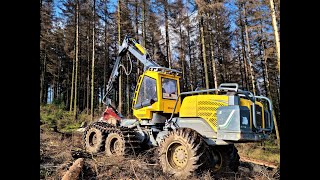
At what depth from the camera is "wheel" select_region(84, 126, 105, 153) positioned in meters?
8.10

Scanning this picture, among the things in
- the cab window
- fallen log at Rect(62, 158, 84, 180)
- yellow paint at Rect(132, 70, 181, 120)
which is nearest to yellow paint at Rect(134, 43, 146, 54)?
yellow paint at Rect(132, 70, 181, 120)

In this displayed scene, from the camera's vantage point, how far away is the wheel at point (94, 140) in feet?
26.6

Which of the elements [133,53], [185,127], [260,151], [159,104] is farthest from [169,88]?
[260,151]

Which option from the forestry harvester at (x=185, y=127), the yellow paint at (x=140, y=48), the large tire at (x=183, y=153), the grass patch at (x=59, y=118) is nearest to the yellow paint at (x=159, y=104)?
the forestry harvester at (x=185, y=127)

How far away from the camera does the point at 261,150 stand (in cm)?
1171

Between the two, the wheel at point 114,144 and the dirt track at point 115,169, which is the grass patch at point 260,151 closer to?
the dirt track at point 115,169

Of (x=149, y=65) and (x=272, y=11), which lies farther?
(x=272, y=11)

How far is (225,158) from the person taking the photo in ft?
21.5

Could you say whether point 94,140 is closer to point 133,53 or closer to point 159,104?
point 159,104
